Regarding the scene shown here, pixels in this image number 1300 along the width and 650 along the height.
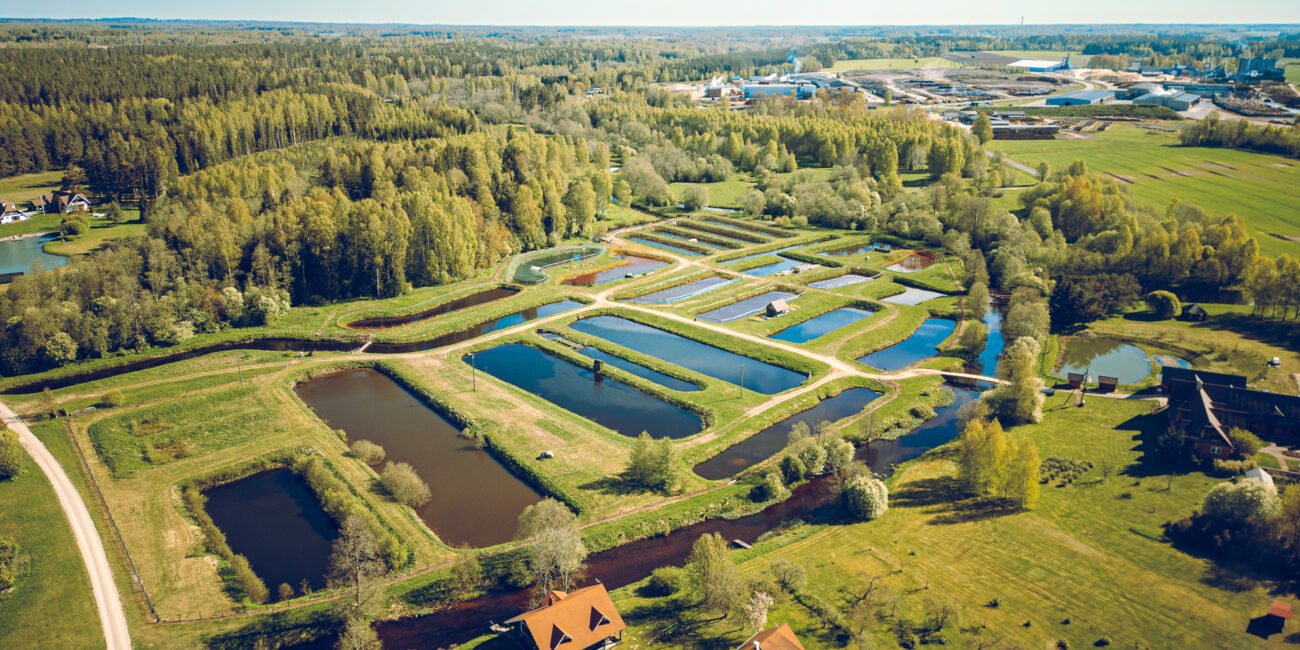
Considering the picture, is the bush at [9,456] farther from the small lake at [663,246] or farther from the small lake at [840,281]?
the small lake at [840,281]

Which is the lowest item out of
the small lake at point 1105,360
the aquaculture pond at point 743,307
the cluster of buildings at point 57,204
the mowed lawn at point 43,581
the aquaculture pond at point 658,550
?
the aquaculture pond at point 658,550

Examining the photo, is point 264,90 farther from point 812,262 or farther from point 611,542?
point 611,542

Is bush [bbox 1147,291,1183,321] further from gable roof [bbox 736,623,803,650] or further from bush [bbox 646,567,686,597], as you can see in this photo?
gable roof [bbox 736,623,803,650]

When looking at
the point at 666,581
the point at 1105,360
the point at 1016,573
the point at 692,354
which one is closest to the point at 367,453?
the point at 666,581

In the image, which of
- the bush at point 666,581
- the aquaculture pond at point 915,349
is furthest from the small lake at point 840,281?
the bush at point 666,581

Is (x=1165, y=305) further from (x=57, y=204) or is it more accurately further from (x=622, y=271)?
(x=57, y=204)
